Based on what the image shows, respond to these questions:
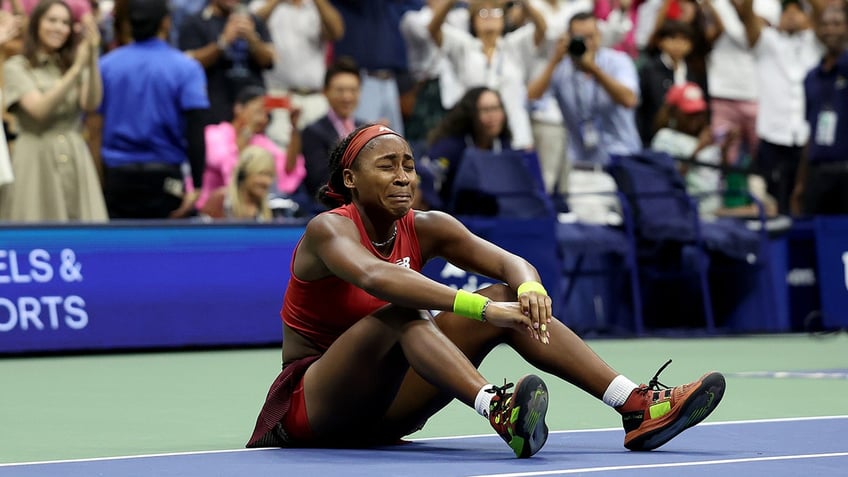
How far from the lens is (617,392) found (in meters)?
5.69

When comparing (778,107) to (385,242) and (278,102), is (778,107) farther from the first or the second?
(385,242)

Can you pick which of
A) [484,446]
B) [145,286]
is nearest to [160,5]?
[145,286]

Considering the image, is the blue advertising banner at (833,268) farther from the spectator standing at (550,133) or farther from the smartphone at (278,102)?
the smartphone at (278,102)

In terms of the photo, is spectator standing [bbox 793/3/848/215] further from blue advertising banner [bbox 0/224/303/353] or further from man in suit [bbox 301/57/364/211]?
blue advertising banner [bbox 0/224/303/353]

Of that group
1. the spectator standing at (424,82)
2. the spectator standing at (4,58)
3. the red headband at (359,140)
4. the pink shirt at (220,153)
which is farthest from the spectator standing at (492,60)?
the red headband at (359,140)

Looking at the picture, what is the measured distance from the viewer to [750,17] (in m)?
14.8

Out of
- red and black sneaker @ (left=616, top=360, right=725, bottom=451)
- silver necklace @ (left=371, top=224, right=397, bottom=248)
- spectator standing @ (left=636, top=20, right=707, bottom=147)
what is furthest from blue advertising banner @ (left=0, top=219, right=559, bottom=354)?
red and black sneaker @ (left=616, top=360, right=725, bottom=451)

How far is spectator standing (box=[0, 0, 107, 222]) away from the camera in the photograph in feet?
36.4

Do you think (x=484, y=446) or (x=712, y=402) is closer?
(x=712, y=402)

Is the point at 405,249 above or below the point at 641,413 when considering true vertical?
above

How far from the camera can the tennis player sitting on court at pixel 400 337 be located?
5.43 meters

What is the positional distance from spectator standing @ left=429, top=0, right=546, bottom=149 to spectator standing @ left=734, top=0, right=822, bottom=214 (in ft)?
7.20

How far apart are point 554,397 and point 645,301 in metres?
5.61

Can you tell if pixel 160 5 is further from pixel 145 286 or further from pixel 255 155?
pixel 145 286
